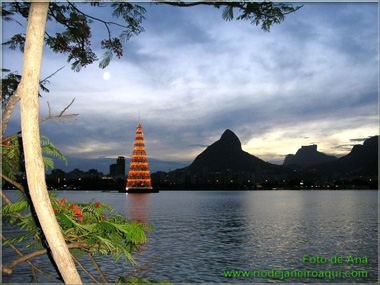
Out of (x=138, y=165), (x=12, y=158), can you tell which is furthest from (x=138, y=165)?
(x=12, y=158)

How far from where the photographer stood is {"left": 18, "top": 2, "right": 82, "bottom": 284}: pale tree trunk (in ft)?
10.6

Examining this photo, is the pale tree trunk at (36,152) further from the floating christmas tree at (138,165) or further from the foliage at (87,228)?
the floating christmas tree at (138,165)

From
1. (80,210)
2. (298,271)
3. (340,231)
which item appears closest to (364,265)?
(298,271)

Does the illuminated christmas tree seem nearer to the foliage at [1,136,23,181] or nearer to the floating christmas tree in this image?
the floating christmas tree

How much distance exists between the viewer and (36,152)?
3.29 m

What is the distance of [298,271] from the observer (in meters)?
19.4

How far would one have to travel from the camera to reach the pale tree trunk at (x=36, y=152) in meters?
3.24

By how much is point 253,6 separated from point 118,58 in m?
2.58

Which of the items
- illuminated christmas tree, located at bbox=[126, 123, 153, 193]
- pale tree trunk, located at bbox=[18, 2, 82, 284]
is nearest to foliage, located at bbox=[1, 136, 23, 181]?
pale tree trunk, located at bbox=[18, 2, 82, 284]

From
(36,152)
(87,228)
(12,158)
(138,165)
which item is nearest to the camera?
(36,152)

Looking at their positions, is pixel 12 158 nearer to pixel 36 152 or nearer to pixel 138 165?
pixel 36 152

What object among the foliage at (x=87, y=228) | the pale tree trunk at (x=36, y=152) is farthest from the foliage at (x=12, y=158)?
the pale tree trunk at (x=36, y=152)

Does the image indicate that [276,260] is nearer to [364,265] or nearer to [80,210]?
[364,265]

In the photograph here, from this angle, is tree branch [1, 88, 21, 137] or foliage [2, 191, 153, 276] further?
tree branch [1, 88, 21, 137]
